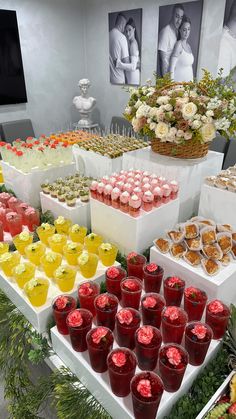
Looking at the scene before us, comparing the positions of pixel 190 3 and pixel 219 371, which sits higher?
pixel 190 3

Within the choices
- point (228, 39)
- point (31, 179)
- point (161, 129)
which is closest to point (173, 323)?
point (161, 129)

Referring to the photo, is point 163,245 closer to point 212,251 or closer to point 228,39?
point 212,251

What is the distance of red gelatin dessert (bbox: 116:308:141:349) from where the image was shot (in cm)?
103

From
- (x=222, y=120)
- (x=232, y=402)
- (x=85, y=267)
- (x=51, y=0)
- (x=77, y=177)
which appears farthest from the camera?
(x=51, y=0)

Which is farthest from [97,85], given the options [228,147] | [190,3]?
[228,147]

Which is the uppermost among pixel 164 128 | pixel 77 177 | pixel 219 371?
pixel 164 128

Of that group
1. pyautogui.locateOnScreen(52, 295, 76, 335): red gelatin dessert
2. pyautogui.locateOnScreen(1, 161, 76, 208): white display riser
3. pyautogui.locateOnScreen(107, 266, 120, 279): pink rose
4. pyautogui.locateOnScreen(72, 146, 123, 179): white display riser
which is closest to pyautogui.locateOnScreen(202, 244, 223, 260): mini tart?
pyautogui.locateOnScreen(107, 266, 120, 279): pink rose

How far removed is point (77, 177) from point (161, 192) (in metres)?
0.74

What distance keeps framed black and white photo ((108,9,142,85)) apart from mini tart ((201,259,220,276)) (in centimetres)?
375

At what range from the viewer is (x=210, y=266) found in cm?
125

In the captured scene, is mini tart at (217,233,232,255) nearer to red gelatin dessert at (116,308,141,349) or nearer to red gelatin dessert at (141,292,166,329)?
red gelatin dessert at (141,292,166,329)

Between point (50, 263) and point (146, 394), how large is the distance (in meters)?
0.66

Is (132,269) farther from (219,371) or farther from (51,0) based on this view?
(51,0)

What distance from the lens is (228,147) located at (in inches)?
127
